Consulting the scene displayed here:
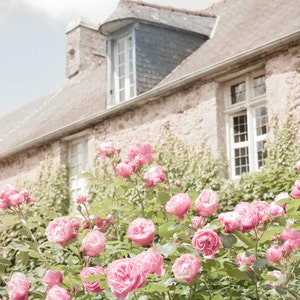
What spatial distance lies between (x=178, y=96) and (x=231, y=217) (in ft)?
26.7

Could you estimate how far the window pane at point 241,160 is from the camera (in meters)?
9.67

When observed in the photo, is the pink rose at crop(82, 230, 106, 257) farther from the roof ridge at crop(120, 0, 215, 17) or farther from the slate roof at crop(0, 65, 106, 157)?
the roof ridge at crop(120, 0, 215, 17)

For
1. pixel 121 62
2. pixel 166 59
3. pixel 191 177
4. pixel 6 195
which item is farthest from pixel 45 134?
pixel 6 195

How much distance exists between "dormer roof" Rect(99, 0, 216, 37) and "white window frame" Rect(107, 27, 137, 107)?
25cm

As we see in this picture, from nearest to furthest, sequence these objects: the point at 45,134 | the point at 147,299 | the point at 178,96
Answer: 1. the point at 147,299
2. the point at 178,96
3. the point at 45,134

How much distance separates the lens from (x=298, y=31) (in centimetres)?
828

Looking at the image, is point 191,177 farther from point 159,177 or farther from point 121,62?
point 159,177

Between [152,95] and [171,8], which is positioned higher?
[171,8]

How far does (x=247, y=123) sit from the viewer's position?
9.70m

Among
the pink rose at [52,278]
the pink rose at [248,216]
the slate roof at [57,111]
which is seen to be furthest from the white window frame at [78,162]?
the pink rose at [248,216]

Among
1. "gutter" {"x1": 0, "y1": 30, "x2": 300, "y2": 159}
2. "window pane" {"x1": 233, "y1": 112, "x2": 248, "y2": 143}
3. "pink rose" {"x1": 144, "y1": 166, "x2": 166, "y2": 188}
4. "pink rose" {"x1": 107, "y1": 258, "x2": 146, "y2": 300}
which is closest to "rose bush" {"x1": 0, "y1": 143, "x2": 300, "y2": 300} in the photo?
"pink rose" {"x1": 107, "y1": 258, "x2": 146, "y2": 300}

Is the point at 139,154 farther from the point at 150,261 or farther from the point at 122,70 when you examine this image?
the point at 122,70

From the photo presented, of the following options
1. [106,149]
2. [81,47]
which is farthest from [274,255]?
[81,47]

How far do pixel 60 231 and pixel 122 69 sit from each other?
9735 mm
